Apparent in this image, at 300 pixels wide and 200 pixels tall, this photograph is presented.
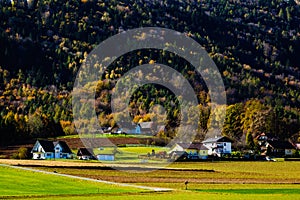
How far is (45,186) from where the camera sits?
59.8m

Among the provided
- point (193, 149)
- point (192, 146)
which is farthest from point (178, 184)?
point (192, 146)

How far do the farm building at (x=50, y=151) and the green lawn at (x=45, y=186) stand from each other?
53440mm

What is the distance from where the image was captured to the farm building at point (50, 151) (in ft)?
403

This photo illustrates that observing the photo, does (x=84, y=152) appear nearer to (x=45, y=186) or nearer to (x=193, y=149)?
(x=193, y=149)

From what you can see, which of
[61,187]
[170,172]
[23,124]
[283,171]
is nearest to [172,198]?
[61,187]

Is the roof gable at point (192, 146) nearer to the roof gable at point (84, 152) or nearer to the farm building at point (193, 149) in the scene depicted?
the farm building at point (193, 149)

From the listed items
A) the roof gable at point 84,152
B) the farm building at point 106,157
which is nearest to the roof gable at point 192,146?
the farm building at point 106,157

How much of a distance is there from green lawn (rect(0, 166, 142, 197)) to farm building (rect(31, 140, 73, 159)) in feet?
175

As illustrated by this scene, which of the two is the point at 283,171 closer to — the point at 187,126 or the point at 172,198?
the point at 172,198

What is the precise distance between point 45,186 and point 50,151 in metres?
66.4

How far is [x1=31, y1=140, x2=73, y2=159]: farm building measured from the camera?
403 feet

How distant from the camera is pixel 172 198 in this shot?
49.1 m

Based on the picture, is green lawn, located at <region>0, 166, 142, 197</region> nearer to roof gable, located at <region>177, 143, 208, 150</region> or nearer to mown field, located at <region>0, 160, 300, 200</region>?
mown field, located at <region>0, 160, 300, 200</region>

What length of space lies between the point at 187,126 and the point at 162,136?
986 inches
